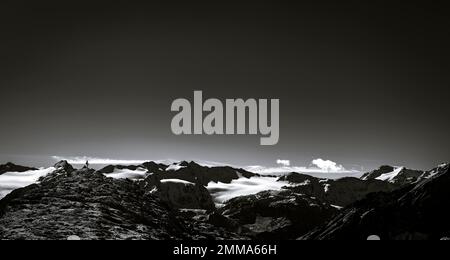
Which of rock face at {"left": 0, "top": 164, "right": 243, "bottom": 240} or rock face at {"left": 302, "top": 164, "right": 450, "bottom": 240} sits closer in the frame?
rock face at {"left": 0, "top": 164, "right": 243, "bottom": 240}

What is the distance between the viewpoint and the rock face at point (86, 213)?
3109cm

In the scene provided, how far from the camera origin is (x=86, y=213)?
3741cm

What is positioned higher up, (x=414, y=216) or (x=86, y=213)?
(x=86, y=213)

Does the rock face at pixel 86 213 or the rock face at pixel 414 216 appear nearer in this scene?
the rock face at pixel 86 213

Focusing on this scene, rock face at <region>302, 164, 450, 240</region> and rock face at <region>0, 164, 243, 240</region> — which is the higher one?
rock face at <region>0, 164, 243, 240</region>

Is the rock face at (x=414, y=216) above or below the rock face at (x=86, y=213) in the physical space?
below

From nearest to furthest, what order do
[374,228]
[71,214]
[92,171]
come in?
[71,214], [92,171], [374,228]

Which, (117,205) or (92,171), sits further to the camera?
(92,171)

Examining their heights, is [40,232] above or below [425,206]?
above

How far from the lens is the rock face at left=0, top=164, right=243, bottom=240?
1224 inches
